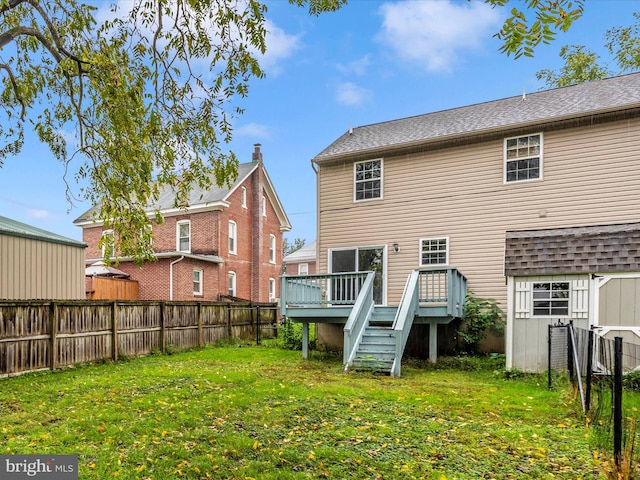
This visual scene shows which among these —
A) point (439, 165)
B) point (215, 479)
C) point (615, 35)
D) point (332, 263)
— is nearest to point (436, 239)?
point (439, 165)

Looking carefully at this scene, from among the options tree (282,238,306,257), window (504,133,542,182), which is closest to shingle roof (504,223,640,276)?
window (504,133,542,182)

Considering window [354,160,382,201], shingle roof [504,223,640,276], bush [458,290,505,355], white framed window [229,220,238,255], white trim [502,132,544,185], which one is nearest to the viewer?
shingle roof [504,223,640,276]

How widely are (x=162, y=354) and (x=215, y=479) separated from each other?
894 cm

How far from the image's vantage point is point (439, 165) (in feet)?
41.6

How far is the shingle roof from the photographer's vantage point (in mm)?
8469

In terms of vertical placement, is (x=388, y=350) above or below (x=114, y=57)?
below

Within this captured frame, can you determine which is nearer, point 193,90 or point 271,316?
point 193,90

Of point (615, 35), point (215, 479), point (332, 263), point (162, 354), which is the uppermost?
point (615, 35)

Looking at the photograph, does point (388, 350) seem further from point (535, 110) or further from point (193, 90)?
point (535, 110)

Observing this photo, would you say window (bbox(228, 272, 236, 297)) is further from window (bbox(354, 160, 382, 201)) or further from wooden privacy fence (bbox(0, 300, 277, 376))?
window (bbox(354, 160, 382, 201))

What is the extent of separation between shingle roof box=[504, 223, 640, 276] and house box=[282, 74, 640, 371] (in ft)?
0.07

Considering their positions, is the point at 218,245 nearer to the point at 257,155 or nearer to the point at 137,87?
the point at 257,155

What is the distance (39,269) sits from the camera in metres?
12.0

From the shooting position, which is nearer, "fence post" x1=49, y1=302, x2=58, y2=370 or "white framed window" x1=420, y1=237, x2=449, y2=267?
"fence post" x1=49, y1=302, x2=58, y2=370
